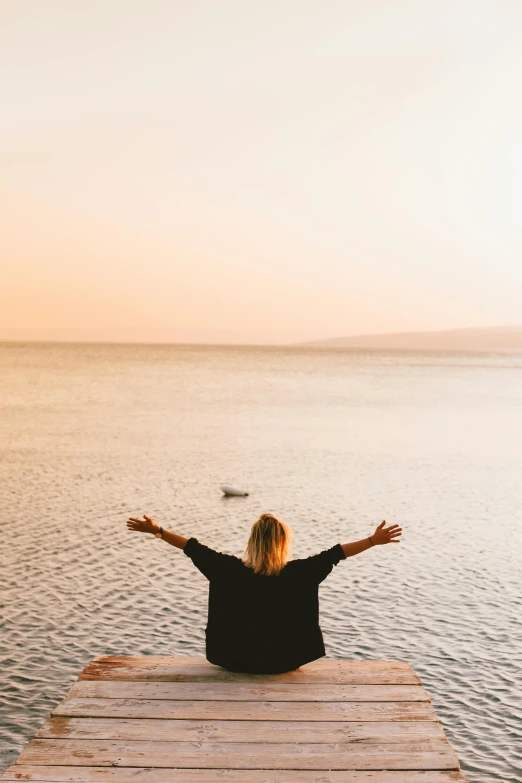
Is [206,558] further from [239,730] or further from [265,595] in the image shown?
[239,730]

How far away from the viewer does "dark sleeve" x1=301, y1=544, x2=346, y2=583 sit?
8.98 m

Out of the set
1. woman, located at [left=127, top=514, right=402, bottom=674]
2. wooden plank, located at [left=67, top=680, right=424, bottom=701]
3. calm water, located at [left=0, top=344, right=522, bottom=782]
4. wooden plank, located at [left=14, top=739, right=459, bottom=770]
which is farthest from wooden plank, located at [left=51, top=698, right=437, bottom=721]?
calm water, located at [left=0, top=344, right=522, bottom=782]

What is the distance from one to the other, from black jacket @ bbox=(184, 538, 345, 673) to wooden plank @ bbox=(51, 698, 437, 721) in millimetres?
861

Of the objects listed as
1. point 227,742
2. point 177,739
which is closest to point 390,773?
point 227,742

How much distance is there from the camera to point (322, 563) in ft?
29.5

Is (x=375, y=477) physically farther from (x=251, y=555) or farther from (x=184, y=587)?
(x=251, y=555)

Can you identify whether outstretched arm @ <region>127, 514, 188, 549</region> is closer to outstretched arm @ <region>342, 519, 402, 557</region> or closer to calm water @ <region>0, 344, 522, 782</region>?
outstretched arm @ <region>342, 519, 402, 557</region>

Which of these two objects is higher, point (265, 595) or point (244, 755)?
point (265, 595)

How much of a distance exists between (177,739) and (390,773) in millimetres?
1973

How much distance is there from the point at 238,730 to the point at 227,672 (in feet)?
5.30

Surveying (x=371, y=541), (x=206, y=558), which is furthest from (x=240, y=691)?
(x=371, y=541)

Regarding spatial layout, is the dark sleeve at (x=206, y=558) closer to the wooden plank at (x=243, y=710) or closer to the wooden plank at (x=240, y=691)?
the wooden plank at (x=240, y=691)

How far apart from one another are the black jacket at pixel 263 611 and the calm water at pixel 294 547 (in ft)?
15.0

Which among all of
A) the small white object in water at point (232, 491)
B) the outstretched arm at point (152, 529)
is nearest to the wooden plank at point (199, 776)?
the outstretched arm at point (152, 529)
